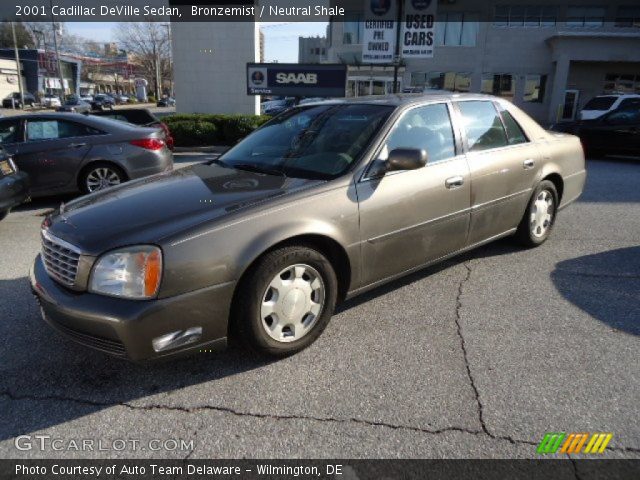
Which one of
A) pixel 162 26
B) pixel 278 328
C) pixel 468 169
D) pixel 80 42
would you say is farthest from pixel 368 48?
pixel 80 42

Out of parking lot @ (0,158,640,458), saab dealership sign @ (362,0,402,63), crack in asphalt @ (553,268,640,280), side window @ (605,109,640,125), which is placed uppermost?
saab dealership sign @ (362,0,402,63)

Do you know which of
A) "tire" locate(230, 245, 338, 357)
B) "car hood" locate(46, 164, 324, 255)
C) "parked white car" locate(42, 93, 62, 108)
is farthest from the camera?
"parked white car" locate(42, 93, 62, 108)

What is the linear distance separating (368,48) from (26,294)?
1667cm

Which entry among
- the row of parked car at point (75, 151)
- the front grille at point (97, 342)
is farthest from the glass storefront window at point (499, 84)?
the front grille at point (97, 342)

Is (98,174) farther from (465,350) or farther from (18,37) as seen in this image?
(18,37)

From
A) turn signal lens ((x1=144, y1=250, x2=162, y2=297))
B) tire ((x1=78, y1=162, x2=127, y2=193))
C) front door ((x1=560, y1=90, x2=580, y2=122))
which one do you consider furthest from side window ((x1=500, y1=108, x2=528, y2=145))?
front door ((x1=560, y1=90, x2=580, y2=122))

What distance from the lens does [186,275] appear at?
8.37 feet

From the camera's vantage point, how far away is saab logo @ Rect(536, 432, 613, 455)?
7.47 ft

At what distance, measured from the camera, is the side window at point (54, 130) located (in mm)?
7238

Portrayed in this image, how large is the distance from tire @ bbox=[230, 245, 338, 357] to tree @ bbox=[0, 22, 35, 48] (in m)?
87.6

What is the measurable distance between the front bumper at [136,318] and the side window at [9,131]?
217 inches

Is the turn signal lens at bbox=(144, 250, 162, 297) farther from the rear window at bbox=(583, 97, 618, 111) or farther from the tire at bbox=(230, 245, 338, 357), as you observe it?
the rear window at bbox=(583, 97, 618, 111)

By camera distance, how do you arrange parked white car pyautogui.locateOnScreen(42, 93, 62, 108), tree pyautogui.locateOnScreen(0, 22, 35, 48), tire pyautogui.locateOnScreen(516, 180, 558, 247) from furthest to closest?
tree pyautogui.locateOnScreen(0, 22, 35, 48) < parked white car pyautogui.locateOnScreen(42, 93, 62, 108) < tire pyautogui.locateOnScreen(516, 180, 558, 247)

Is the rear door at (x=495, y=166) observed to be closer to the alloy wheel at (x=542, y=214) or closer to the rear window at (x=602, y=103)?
the alloy wheel at (x=542, y=214)
